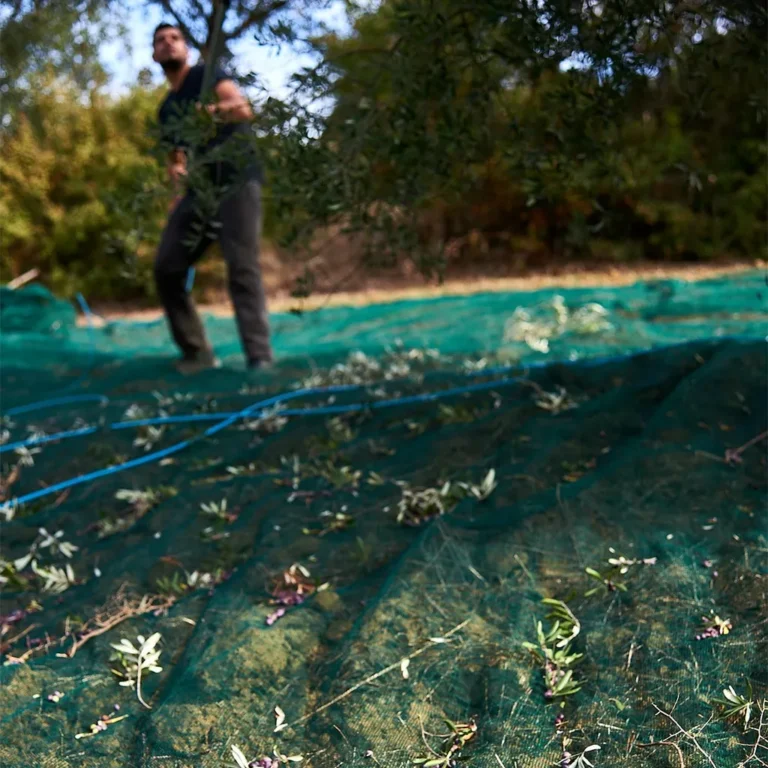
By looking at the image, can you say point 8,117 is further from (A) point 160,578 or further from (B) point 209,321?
(A) point 160,578

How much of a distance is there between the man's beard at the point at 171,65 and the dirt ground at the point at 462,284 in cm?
439

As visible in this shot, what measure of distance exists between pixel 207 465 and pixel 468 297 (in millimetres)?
3904

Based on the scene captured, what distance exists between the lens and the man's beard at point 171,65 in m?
4.75

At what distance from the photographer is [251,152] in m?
2.78

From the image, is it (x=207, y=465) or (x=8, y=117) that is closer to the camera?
(x=207, y=465)

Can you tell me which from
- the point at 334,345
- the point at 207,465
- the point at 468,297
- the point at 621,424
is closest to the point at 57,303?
the point at 334,345

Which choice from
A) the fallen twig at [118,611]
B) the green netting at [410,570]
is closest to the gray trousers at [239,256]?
the green netting at [410,570]

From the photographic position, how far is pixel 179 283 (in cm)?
528

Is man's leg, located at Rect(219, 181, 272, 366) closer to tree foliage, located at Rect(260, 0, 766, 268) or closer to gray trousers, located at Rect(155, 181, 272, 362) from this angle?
gray trousers, located at Rect(155, 181, 272, 362)

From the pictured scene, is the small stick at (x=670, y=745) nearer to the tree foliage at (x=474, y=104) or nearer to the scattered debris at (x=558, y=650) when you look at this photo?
the scattered debris at (x=558, y=650)

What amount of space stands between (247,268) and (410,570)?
3158 millimetres

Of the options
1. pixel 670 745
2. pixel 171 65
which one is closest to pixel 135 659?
pixel 670 745

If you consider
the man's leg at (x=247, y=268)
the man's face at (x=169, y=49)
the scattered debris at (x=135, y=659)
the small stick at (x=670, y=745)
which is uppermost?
the man's face at (x=169, y=49)

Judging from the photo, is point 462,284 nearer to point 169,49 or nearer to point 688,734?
point 169,49
